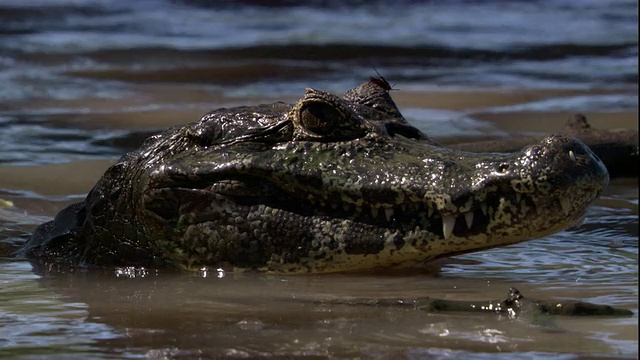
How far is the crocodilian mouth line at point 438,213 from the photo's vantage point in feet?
16.3

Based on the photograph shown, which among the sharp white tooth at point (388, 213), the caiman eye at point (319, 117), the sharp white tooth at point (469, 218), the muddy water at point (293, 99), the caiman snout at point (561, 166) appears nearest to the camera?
the muddy water at point (293, 99)

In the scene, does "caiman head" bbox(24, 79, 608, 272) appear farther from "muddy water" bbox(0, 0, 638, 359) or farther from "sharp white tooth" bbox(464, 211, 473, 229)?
"muddy water" bbox(0, 0, 638, 359)

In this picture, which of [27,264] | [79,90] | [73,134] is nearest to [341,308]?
[27,264]

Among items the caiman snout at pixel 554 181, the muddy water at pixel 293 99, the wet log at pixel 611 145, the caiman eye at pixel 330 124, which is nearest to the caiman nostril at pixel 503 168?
the caiman snout at pixel 554 181

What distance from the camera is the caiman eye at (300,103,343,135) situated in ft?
18.0

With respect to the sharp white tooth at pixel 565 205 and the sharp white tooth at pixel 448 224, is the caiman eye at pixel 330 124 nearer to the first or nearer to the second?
the sharp white tooth at pixel 448 224

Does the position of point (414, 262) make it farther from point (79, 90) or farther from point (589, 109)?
point (79, 90)

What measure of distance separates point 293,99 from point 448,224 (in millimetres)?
7038

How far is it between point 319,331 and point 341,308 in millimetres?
409

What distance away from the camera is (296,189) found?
5.38 meters

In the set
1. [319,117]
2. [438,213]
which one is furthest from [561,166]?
[319,117]

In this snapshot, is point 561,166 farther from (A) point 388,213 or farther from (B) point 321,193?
(B) point 321,193

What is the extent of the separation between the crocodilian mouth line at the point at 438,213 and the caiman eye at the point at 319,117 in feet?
1.06

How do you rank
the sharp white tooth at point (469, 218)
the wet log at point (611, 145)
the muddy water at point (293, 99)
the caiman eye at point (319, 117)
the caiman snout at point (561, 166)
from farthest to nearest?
1. the wet log at point (611, 145)
2. the caiman eye at point (319, 117)
3. the sharp white tooth at point (469, 218)
4. the caiman snout at point (561, 166)
5. the muddy water at point (293, 99)
